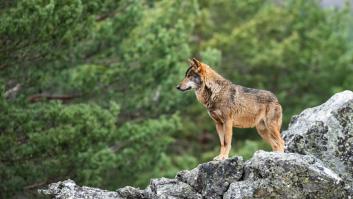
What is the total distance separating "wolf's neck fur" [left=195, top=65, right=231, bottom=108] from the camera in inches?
675

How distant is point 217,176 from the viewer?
50.3 feet

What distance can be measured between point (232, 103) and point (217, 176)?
88.5 inches

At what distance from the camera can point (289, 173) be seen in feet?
48.1

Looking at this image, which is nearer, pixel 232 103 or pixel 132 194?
pixel 132 194

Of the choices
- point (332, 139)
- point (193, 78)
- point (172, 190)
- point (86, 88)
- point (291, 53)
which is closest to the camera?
point (172, 190)

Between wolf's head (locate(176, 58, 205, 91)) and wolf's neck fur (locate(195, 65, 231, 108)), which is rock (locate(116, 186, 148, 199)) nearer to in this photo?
wolf's head (locate(176, 58, 205, 91))

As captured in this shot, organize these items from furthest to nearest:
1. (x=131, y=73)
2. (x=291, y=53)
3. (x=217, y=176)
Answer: (x=291, y=53) → (x=131, y=73) → (x=217, y=176)

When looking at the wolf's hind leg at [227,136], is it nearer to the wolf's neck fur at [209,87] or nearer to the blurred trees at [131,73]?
the wolf's neck fur at [209,87]

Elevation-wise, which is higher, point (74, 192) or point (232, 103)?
point (232, 103)

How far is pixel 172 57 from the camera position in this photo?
29859 mm

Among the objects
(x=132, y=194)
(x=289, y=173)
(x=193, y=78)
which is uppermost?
(x=193, y=78)

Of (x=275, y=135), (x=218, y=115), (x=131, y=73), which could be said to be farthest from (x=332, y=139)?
(x=131, y=73)

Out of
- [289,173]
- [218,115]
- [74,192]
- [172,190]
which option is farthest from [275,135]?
[74,192]

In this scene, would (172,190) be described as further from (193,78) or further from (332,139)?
(332,139)
